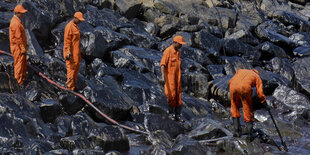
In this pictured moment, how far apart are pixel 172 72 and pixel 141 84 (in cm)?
195

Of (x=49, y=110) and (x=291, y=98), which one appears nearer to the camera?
(x=49, y=110)

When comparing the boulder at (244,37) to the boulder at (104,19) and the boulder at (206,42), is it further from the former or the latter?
A: the boulder at (104,19)

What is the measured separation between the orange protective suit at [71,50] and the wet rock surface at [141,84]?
0.46 meters

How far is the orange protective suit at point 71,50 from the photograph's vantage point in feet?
27.9

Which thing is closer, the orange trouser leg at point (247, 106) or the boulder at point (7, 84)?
the orange trouser leg at point (247, 106)

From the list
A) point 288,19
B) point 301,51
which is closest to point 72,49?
point 301,51

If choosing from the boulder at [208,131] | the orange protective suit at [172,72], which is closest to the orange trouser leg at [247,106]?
the boulder at [208,131]

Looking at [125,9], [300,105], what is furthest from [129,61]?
[125,9]

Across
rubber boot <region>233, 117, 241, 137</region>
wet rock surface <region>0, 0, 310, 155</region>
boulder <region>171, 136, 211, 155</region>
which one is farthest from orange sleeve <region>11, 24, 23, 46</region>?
rubber boot <region>233, 117, 241, 137</region>

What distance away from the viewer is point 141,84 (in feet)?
33.1

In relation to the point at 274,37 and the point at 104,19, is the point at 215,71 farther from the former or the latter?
the point at 274,37

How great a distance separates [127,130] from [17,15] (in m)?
3.46

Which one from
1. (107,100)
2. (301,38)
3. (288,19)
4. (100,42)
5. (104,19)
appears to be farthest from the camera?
(288,19)

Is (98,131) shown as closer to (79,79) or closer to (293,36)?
(79,79)
